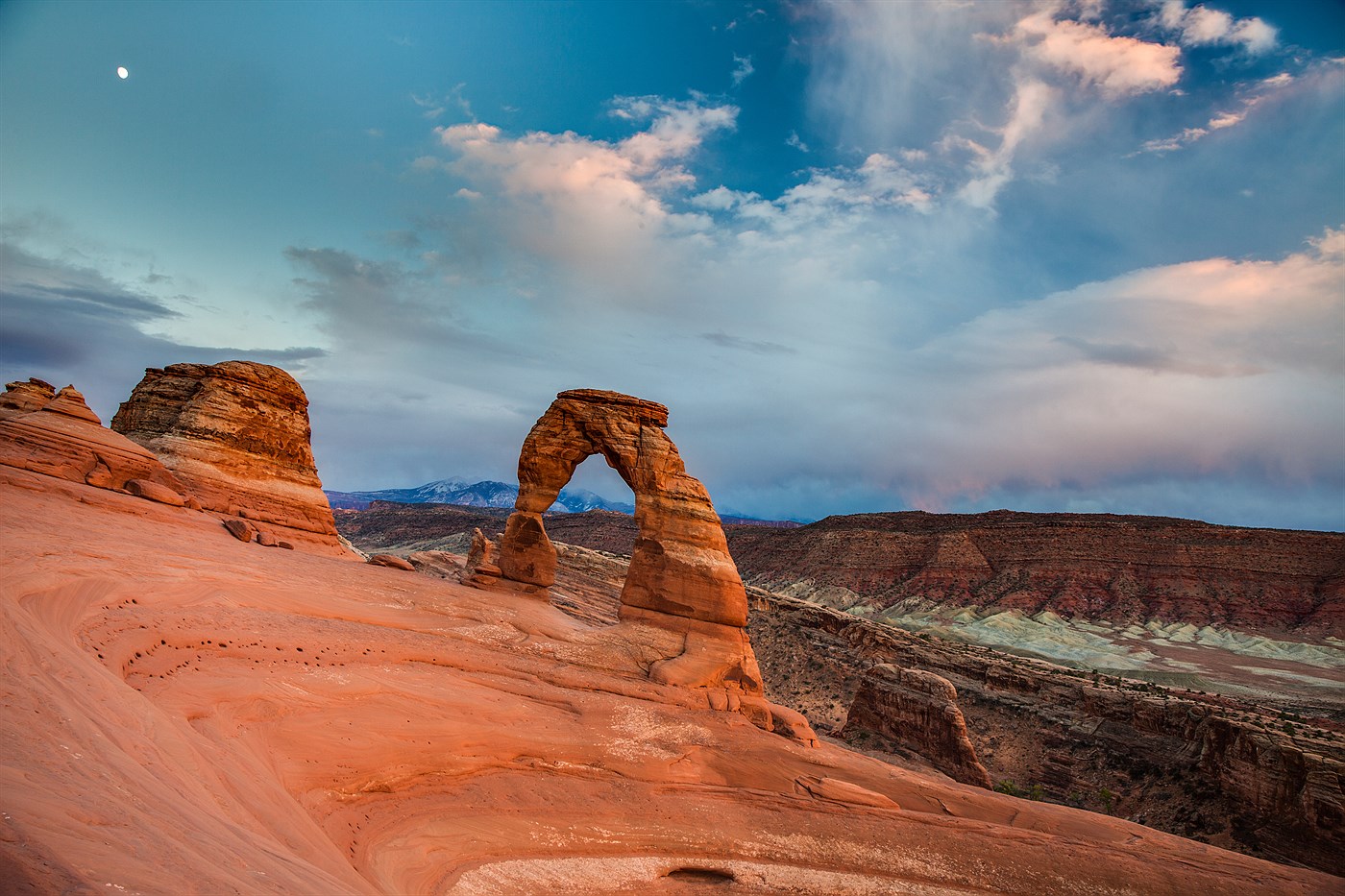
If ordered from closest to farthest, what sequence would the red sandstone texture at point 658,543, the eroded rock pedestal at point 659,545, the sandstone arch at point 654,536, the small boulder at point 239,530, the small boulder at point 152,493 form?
the eroded rock pedestal at point 659,545, the red sandstone texture at point 658,543, the sandstone arch at point 654,536, the small boulder at point 152,493, the small boulder at point 239,530

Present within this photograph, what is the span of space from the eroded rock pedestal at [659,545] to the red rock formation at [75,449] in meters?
10.8

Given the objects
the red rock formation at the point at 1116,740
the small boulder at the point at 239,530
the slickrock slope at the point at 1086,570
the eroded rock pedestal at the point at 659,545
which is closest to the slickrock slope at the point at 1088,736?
the red rock formation at the point at 1116,740

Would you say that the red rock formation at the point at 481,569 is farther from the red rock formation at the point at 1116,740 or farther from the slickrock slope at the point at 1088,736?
the red rock formation at the point at 1116,740

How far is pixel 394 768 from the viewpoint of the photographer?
9.45 m

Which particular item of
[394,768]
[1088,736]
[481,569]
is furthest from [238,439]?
[1088,736]

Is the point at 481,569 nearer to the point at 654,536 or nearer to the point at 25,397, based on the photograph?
the point at 654,536

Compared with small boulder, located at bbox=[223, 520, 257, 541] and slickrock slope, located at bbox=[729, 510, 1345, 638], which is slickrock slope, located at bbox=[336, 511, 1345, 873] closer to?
small boulder, located at bbox=[223, 520, 257, 541]

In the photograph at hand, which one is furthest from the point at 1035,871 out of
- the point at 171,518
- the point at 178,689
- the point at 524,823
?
the point at 171,518

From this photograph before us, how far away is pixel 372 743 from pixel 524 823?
2.53 metres

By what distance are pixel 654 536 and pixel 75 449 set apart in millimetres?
16730

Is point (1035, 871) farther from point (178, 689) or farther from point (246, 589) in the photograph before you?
point (246, 589)

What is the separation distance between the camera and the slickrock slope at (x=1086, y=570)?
61.3m

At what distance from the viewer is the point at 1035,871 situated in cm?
1084

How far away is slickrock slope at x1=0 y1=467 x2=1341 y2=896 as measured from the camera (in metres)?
4.79
